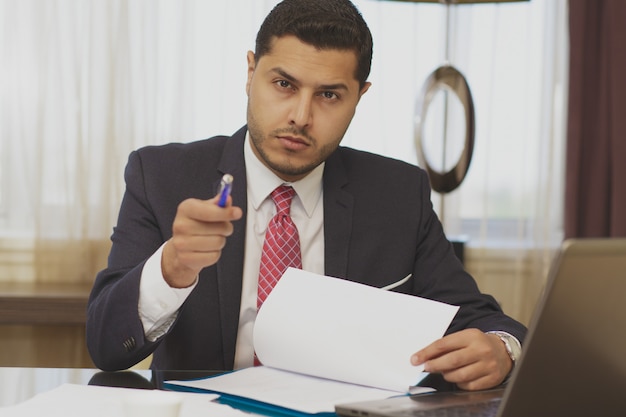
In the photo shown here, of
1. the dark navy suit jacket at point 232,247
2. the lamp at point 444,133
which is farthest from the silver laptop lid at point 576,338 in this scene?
the lamp at point 444,133

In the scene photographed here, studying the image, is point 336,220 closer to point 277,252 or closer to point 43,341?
point 277,252

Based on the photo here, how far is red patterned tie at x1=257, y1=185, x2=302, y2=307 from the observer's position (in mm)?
1723

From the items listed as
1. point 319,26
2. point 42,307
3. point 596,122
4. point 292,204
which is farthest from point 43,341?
point 596,122

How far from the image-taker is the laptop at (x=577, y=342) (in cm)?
92

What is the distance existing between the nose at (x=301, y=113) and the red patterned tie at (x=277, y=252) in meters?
0.19

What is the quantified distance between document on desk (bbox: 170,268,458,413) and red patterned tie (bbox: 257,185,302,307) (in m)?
0.30

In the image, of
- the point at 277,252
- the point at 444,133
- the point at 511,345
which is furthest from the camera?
the point at 444,133

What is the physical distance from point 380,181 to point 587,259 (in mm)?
1097

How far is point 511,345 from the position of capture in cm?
154

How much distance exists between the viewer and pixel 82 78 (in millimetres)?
3438

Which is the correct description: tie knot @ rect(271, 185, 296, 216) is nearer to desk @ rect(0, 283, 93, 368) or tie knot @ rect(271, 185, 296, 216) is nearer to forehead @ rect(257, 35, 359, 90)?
forehead @ rect(257, 35, 359, 90)

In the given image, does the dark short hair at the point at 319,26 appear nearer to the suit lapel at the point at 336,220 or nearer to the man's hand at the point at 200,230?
the suit lapel at the point at 336,220

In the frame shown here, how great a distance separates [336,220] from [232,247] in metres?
0.25

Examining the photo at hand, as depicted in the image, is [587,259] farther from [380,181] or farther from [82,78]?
[82,78]
